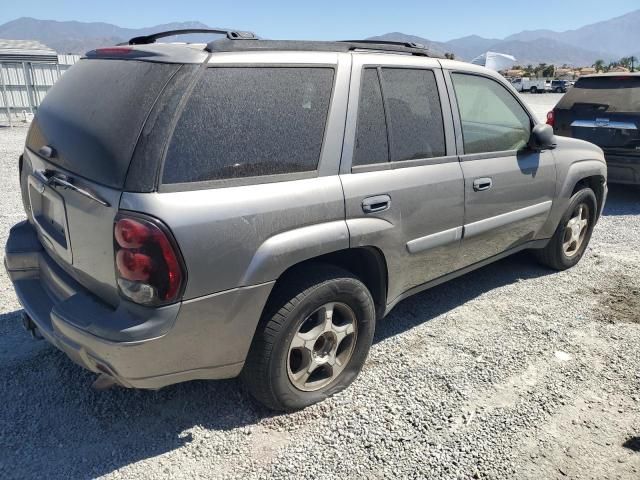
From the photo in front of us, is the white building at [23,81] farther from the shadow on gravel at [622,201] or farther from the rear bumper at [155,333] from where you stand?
the rear bumper at [155,333]

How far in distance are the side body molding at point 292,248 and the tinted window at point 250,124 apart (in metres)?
0.32

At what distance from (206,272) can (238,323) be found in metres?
0.34

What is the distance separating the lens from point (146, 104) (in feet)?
7.64

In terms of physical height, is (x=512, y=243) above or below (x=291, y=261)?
below

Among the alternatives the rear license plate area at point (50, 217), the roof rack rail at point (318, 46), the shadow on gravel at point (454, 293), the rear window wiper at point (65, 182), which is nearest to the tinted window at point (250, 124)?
the roof rack rail at point (318, 46)

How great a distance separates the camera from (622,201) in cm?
797

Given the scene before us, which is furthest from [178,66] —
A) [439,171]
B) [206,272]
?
[439,171]

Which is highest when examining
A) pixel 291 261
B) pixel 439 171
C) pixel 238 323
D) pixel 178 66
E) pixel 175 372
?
pixel 178 66

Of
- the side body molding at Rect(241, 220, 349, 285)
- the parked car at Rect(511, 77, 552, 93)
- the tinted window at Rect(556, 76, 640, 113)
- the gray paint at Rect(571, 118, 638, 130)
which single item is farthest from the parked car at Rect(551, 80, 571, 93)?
the side body molding at Rect(241, 220, 349, 285)

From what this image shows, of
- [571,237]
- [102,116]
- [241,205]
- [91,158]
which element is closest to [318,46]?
[241,205]

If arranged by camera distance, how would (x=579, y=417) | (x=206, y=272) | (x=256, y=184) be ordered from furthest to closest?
(x=579, y=417) → (x=256, y=184) → (x=206, y=272)

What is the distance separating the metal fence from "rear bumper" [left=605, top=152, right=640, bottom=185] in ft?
47.8

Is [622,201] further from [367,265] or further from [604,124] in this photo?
[367,265]

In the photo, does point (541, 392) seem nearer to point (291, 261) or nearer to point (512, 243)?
point (512, 243)
